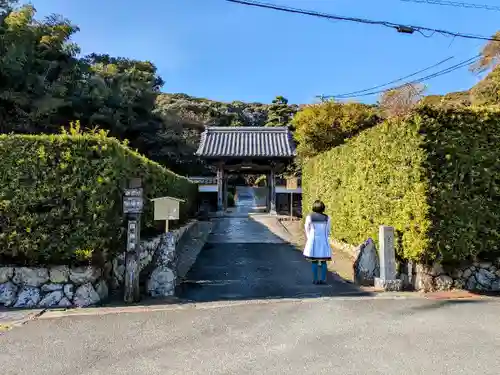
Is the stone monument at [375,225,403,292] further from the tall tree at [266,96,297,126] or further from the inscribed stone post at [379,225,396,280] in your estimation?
the tall tree at [266,96,297,126]

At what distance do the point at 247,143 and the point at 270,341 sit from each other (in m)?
21.0

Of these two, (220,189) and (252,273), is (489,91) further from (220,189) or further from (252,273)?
(220,189)

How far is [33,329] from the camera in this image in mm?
4320

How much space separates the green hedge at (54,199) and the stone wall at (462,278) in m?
4.75

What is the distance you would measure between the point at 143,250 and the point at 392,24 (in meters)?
6.18

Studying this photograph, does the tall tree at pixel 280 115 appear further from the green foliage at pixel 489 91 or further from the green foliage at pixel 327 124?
the green foliage at pixel 489 91

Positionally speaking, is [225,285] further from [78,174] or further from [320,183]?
[320,183]

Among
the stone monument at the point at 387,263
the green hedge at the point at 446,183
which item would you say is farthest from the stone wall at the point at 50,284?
the green hedge at the point at 446,183

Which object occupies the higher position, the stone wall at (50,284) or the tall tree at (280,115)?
the tall tree at (280,115)

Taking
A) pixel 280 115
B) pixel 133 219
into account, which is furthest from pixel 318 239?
pixel 280 115

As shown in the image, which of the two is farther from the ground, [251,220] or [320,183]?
[320,183]

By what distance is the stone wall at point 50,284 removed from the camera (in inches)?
210

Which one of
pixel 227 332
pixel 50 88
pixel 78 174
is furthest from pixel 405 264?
pixel 50 88

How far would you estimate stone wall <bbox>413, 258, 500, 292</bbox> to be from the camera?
19.9ft
